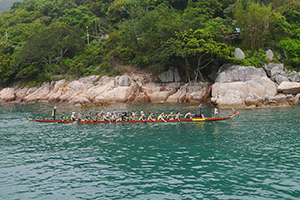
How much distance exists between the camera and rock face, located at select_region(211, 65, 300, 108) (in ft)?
123

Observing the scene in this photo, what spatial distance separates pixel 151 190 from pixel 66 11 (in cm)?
8869

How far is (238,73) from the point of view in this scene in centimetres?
4331

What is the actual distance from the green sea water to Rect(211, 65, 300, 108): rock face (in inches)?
470

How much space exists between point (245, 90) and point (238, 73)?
417 centimetres

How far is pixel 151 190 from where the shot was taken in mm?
11656

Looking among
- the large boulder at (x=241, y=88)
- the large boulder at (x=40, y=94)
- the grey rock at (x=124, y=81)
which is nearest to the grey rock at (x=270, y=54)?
the large boulder at (x=241, y=88)

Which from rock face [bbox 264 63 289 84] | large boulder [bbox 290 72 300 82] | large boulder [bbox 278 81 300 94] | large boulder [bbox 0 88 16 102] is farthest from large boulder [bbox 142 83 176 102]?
large boulder [bbox 0 88 16 102]

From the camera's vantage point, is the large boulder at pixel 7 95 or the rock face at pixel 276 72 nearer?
the rock face at pixel 276 72

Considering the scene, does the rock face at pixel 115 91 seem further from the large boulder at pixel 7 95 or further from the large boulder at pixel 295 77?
the large boulder at pixel 295 77

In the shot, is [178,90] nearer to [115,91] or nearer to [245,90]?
[115,91]

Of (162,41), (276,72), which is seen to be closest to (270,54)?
(276,72)

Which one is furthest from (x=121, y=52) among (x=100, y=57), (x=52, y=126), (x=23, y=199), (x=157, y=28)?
(x=23, y=199)

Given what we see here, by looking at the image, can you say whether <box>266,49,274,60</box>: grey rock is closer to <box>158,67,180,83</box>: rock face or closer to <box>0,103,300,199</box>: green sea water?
<box>158,67,180,83</box>: rock face

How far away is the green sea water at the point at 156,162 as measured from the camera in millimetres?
11625
